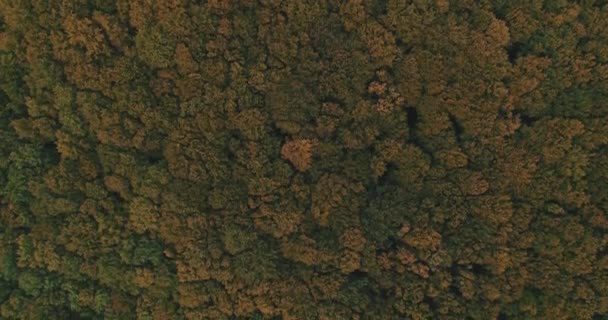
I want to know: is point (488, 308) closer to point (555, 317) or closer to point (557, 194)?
point (555, 317)

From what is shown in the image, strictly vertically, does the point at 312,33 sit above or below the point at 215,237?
above

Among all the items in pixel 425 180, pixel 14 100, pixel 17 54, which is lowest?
pixel 14 100

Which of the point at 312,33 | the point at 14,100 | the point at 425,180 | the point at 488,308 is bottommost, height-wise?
the point at 14,100

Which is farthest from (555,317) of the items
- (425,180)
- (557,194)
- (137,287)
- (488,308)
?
(137,287)

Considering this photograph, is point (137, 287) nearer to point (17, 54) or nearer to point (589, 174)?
point (17, 54)

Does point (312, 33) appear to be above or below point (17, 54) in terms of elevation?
above

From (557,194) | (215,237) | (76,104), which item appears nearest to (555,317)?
(557,194)
